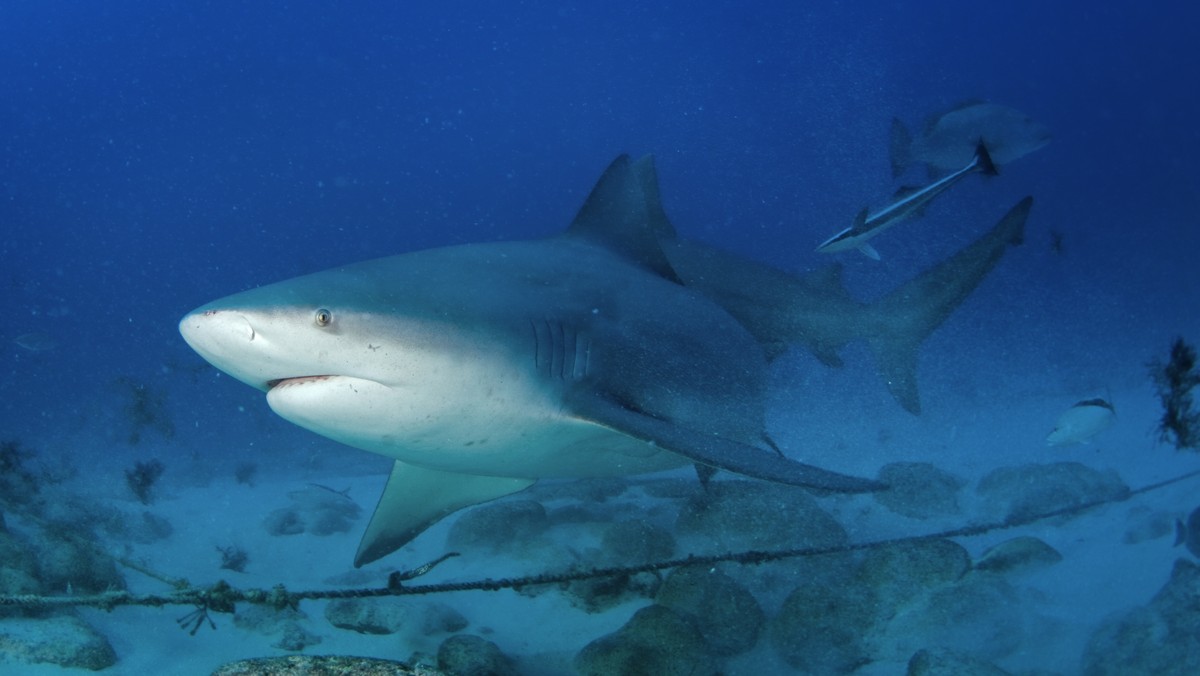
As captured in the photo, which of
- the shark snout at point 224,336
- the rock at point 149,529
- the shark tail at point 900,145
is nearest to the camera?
the shark snout at point 224,336

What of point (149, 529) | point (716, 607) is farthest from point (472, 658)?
point (149, 529)

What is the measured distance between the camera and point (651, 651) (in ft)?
11.4

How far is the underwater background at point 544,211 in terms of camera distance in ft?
19.8

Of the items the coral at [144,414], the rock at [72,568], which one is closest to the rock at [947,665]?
the rock at [72,568]

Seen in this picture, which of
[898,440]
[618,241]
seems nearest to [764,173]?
[898,440]

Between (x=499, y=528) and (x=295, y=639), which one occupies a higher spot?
(x=499, y=528)

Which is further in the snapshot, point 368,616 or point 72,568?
point 72,568

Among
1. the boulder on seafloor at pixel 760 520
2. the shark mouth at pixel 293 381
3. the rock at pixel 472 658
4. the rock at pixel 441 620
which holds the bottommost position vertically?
the rock at pixel 472 658

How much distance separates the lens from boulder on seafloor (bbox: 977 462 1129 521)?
6172 millimetres

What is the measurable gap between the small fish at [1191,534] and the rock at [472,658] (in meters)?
5.16

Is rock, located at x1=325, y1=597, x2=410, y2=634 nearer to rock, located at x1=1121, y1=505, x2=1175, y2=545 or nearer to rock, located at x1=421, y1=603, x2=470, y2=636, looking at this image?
rock, located at x1=421, y1=603, x2=470, y2=636

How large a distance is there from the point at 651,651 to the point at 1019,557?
3.10 metres

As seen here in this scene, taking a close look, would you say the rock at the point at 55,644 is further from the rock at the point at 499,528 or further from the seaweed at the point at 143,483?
the seaweed at the point at 143,483

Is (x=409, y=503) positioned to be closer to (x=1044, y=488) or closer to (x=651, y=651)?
(x=651, y=651)
